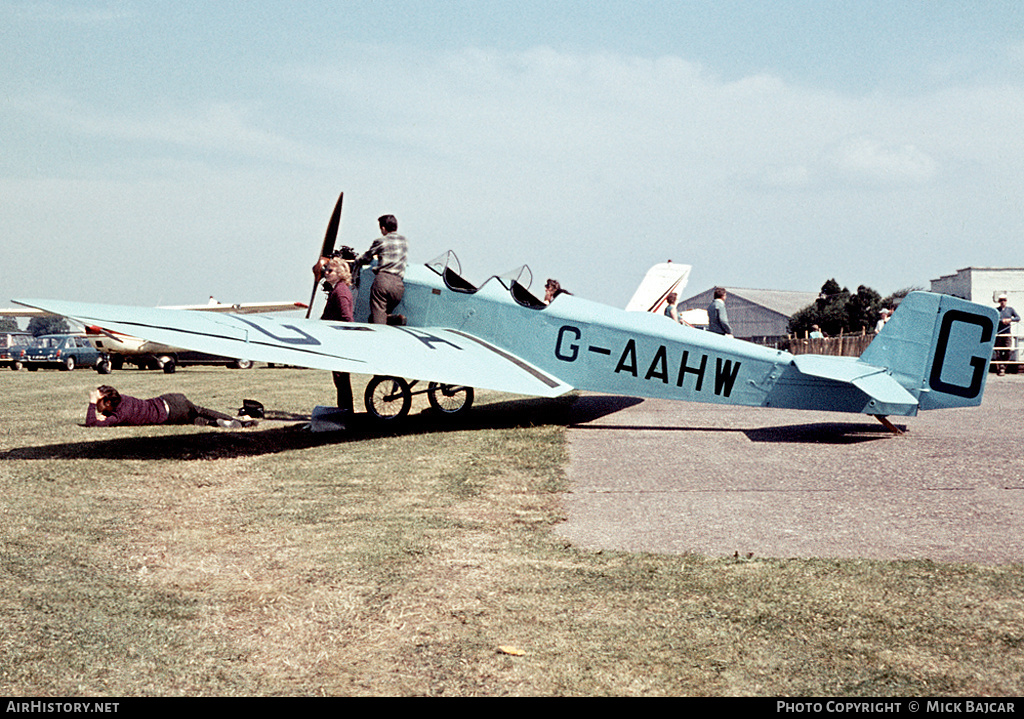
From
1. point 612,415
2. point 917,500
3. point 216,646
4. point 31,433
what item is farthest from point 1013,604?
point 31,433

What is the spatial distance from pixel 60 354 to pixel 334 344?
106 ft

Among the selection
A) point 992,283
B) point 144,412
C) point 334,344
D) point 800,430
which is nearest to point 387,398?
point 334,344

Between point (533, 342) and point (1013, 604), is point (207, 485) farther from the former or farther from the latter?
point (1013, 604)

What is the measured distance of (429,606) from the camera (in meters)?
3.86

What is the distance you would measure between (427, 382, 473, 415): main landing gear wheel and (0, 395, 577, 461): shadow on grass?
0.50 feet

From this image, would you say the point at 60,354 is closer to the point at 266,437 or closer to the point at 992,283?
the point at 266,437

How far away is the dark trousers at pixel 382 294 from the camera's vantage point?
11266mm

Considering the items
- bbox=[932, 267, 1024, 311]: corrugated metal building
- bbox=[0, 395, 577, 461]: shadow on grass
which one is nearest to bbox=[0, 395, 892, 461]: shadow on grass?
bbox=[0, 395, 577, 461]: shadow on grass

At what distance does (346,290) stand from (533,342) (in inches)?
100

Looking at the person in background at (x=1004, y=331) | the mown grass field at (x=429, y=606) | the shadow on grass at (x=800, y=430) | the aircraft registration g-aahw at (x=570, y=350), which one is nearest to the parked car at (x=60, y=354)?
the aircraft registration g-aahw at (x=570, y=350)

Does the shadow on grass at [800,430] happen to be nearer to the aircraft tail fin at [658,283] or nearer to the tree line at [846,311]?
the aircraft tail fin at [658,283]

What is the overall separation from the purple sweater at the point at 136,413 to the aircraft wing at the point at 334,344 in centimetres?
174

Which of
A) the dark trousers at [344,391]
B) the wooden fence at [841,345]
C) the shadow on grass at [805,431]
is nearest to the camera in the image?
the shadow on grass at [805,431]

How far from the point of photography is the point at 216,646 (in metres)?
3.39
